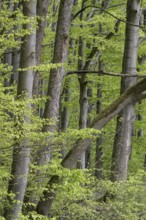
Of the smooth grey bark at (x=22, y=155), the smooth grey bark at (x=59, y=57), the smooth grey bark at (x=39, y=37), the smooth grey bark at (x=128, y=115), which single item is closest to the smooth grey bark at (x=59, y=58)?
the smooth grey bark at (x=59, y=57)

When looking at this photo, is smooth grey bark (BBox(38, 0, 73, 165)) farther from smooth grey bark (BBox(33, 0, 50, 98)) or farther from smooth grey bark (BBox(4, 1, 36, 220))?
smooth grey bark (BBox(4, 1, 36, 220))

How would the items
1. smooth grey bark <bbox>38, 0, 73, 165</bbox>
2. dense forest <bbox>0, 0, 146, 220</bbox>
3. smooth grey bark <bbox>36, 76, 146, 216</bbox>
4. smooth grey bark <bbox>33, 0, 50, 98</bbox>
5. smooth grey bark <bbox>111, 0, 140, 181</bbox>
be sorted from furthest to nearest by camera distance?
smooth grey bark <bbox>111, 0, 140, 181</bbox> < smooth grey bark <bbox>33, 0, 50, 98</bbox> < smooth grey bark <bbox>38, 0, 73, 165</bbox> < smooth grey bark <bbox>36, 76, 146, 216</bbox> < dense forest <bbox>0, 0, 146, 220</bbox>

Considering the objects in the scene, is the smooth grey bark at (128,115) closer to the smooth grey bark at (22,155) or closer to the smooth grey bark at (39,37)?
the smooth grey bark at (39,37)

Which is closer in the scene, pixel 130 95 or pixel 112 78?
pixel 130 95

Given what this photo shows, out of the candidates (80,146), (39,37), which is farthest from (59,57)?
(80,146)

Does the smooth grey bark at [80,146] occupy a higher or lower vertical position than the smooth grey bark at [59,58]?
lower

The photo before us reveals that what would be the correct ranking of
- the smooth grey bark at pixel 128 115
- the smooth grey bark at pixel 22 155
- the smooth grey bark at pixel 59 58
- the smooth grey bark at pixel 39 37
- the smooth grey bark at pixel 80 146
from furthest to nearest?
1. the smooth grey bark at pixel 128 115
2. the smooth grey bark at pixel 39 37
3. the smooth grey bark at pixel 59 58
4. the smooth grey bark at pixel 80 146
5. the smooth grey bark at pixel 22 155

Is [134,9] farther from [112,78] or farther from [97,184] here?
[112,78]

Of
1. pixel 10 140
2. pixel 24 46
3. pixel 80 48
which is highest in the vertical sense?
pixel 80 48

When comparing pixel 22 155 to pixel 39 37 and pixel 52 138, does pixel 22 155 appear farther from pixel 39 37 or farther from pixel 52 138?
pixel 39 37

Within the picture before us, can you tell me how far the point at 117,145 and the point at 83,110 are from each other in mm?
4140

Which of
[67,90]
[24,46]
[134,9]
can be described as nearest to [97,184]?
[24,46]

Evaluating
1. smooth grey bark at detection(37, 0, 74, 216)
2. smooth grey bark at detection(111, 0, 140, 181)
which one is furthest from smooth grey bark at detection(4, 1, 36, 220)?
smooth grey bark at detection(111, 0, 140, 181)

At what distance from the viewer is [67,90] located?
16797 millimetres
